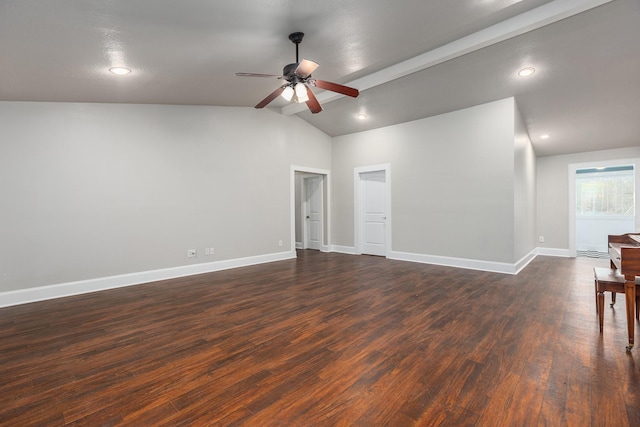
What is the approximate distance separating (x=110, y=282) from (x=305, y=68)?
410 centimetres

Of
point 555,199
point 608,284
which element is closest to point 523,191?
point 555,199

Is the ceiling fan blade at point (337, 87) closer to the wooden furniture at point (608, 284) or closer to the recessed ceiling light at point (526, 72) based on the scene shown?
Answer: the recessed ceiling light at point (526, 72)

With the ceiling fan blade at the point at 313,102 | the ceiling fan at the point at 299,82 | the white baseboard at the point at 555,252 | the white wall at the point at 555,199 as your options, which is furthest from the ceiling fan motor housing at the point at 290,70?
the white baseboard at the point at 555,252

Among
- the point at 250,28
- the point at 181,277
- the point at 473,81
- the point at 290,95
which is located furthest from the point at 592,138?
the point at 181,277

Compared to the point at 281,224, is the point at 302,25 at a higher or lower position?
higher

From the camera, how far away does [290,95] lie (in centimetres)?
329

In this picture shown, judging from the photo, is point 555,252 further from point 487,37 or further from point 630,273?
point 487,37

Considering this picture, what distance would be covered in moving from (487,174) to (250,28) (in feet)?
14.4

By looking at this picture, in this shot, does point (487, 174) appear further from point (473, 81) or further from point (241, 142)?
point (241, 142)

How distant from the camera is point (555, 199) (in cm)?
692

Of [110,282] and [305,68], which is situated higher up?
[305,68]

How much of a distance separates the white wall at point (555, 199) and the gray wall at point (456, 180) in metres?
0.95

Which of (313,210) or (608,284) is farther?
(313,210)

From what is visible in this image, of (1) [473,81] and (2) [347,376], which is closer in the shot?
(2) [347,376]
